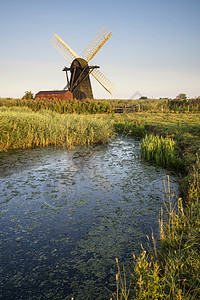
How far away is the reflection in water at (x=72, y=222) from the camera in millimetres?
2561

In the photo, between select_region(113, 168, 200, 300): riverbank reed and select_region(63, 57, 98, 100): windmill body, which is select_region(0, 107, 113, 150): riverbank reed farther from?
select_region(63, 57, 98, 100): windmill body

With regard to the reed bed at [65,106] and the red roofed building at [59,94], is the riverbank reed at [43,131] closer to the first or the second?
the reed bed at [65,106]

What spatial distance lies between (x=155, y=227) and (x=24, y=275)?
6.30 ft

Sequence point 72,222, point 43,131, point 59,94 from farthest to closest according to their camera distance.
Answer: point 59,94 → point 43,131 → point 72,222

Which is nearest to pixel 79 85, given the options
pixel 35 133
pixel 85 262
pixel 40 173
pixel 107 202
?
pixel 35 133

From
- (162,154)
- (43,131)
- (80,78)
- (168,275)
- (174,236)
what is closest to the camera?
(168,275)

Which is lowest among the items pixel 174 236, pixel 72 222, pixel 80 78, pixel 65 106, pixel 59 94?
pixel 72 222

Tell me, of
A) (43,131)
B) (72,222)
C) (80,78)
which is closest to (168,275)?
(72,222)

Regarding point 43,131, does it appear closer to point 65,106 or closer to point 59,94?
point 65,106

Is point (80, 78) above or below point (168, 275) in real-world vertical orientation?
above

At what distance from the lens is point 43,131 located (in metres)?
10.1

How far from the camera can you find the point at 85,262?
112 inches

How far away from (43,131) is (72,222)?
6815mm

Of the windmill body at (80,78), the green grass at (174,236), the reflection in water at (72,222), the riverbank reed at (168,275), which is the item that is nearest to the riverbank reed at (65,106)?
the green grass at (174,236)
